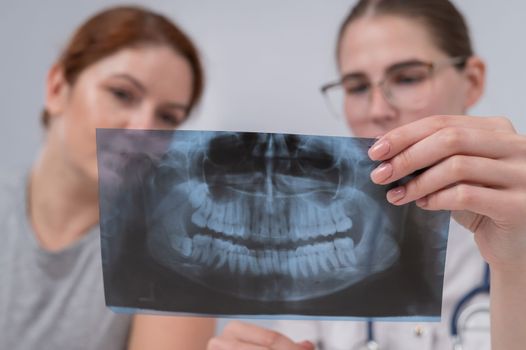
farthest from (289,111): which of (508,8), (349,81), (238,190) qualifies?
(238,190)

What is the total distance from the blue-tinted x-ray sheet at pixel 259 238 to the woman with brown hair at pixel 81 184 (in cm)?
25

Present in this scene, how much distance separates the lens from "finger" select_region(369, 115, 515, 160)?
0.57m

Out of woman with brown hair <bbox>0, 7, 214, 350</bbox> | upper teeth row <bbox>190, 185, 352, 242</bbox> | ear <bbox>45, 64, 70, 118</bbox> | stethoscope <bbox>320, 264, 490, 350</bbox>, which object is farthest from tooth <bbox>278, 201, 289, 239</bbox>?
ear <bbox>45, 64, 70, 118</bbox>

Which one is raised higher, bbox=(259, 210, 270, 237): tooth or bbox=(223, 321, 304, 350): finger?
bbox=(259, 210, 270, 237): tooth

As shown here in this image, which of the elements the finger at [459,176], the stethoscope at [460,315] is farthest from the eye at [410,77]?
the finger at [459,176]

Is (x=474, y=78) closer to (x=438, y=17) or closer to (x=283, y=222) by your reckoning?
(x=438, y=17)

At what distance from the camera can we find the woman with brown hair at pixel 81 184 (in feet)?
3.12

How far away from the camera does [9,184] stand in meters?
1.09

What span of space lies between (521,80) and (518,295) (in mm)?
814

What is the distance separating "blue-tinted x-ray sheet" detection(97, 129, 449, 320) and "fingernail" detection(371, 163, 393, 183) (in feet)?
0.12

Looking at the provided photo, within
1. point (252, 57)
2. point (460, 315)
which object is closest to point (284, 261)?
point (460, 315)

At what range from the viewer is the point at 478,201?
58 cm

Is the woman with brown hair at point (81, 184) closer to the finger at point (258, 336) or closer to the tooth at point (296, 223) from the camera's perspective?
the finger at point (258, 336)

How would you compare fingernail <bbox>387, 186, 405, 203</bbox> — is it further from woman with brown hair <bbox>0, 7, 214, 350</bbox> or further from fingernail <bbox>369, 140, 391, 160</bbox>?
woman with brown hair <bbox>0, 7, 214, 350</bbox>
